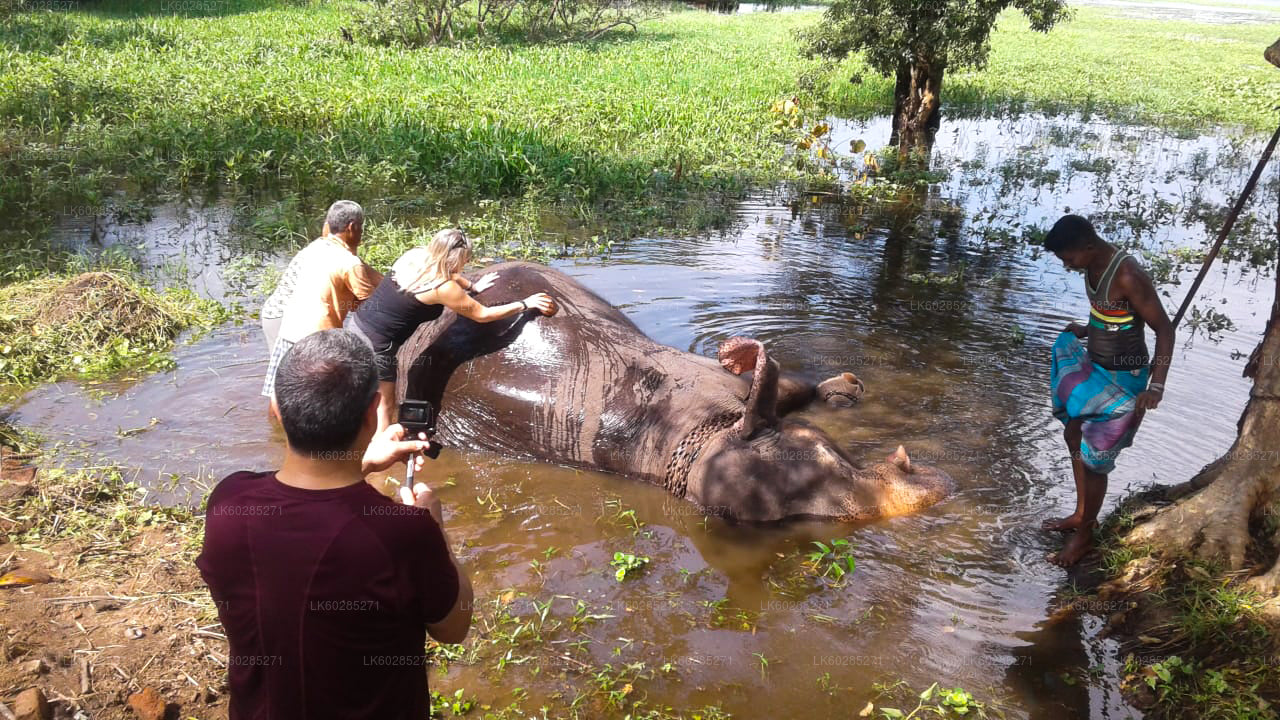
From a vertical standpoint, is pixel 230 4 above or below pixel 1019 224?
above

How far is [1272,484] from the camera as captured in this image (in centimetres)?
452

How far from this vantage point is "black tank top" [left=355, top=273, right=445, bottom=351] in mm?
5574

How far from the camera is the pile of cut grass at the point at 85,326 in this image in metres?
6.73

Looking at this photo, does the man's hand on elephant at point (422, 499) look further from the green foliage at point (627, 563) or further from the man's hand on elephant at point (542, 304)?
the man's hand on elephant at point (542, 304)

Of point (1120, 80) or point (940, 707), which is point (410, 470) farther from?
point (1120, 80)

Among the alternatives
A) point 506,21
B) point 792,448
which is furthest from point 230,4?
point 792,448

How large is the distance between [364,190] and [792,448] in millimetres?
7498

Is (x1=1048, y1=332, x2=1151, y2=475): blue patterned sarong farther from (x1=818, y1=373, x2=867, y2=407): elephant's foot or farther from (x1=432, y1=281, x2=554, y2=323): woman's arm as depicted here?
(x1=432, y1=281, x2=554, y2=323): woman's arm

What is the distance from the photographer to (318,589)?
217cm

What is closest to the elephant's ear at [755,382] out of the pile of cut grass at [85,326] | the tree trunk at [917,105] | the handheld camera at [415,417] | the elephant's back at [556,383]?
the elephant's back at [556,383]

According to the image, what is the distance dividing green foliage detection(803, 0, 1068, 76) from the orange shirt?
9.90 metres

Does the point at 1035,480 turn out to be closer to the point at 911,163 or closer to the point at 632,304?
the point at 632,304

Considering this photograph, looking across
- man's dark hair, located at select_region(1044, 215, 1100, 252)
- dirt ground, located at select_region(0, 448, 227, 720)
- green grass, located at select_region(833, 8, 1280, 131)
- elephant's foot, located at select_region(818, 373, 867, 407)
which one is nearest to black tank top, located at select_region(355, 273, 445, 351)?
dirt ground, located at select_region(0, 448, 227, 720)

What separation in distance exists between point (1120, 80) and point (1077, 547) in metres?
22.3
